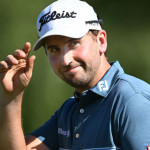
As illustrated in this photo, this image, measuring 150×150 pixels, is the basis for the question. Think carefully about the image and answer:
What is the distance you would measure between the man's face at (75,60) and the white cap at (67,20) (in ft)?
0.14

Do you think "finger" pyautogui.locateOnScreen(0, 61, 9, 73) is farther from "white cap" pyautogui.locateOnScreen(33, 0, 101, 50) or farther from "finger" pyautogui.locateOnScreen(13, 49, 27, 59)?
"white cap" pyautogui.locateOnScreen(33, 0, 101, 50)

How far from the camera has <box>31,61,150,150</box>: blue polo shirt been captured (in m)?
1.68

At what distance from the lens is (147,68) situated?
4.39 metres

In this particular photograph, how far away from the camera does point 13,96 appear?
2102mm

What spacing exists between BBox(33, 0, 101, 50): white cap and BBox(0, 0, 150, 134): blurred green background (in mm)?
2214

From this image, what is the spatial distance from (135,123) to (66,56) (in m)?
0.55

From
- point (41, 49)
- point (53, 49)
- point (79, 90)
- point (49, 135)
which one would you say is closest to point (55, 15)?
point (53, 49)

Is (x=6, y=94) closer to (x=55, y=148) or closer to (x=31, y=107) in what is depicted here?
(x=55, y=148)

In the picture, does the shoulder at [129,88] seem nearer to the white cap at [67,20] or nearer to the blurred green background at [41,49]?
the white cap at [67,20]

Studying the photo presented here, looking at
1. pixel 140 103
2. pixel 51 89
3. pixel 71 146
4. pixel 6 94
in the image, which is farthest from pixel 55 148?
pixel 51 89

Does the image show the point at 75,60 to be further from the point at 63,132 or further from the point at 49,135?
the point at 49,135

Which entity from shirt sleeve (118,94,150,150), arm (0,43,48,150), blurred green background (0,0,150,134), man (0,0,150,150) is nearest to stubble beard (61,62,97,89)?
man (0,0,150,150)

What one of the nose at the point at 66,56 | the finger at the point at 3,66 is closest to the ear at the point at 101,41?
the nose at the point at 66,56

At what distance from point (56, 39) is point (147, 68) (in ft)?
8.27
